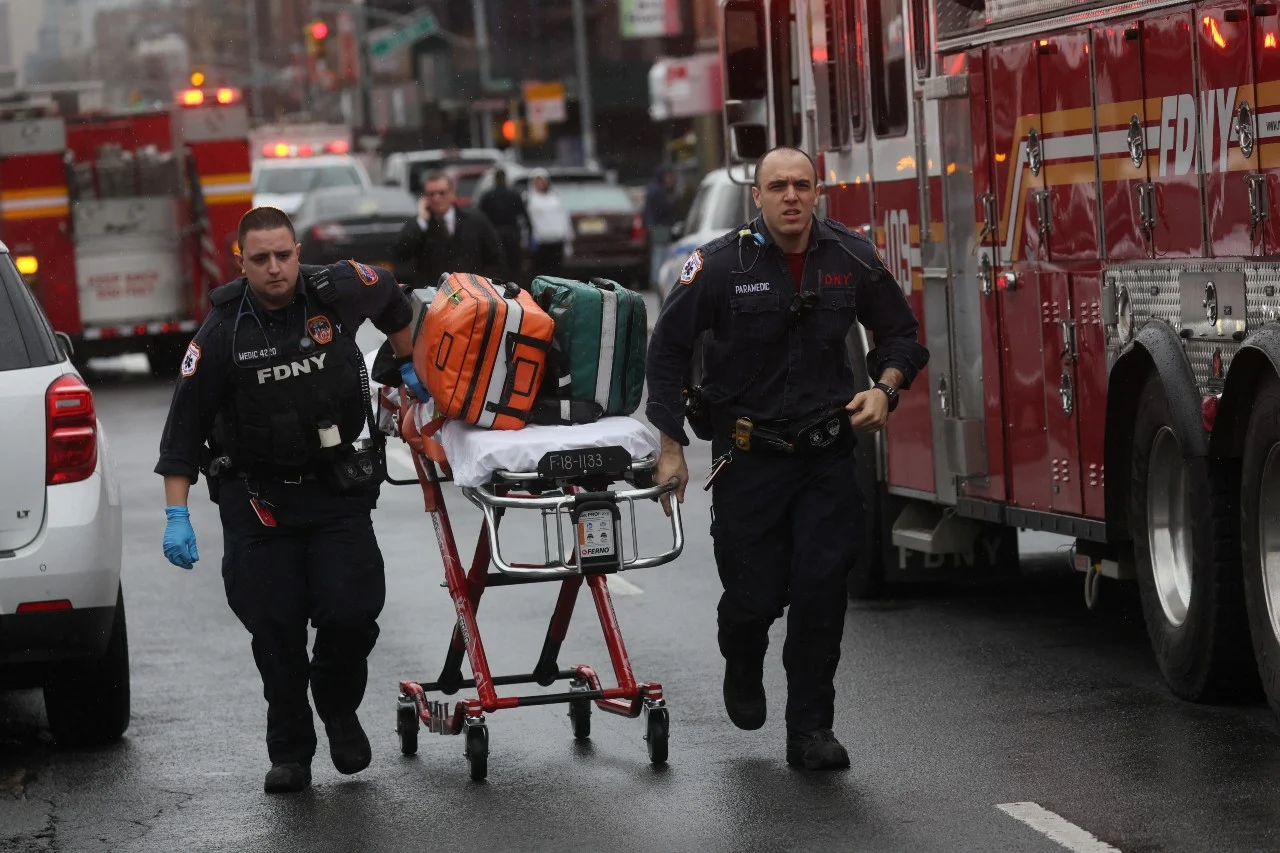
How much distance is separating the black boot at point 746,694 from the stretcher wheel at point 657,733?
0.76ft

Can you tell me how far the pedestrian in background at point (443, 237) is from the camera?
1590 centimetres

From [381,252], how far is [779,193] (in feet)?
76.9

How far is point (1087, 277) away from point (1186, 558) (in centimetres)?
102

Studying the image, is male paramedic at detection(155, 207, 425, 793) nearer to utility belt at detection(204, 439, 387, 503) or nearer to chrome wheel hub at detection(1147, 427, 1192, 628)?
utility belt at detection(204, 439, 387, 503)

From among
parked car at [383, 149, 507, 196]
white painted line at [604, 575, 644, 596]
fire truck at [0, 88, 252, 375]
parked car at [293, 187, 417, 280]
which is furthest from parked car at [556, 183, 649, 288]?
white painted line at [604, 575, 644, 596]

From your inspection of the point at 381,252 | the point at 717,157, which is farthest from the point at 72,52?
the point at 381,252

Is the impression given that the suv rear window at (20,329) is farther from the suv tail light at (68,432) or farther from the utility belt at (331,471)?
the utility belt at (331,471)

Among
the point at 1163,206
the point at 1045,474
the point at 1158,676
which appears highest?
the point at 1163,206

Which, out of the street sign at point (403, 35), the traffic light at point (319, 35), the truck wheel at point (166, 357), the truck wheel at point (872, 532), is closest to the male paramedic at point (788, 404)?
the truck wheel at point (872, 532)

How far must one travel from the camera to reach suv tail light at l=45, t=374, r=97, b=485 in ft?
25.3

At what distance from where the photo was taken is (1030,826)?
6457mm

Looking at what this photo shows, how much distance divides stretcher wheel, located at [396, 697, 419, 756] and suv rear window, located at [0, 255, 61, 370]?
1539 millimetres

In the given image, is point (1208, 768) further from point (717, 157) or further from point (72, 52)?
point (72, 52)

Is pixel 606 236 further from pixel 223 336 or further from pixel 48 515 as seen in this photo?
pixel 223 336
